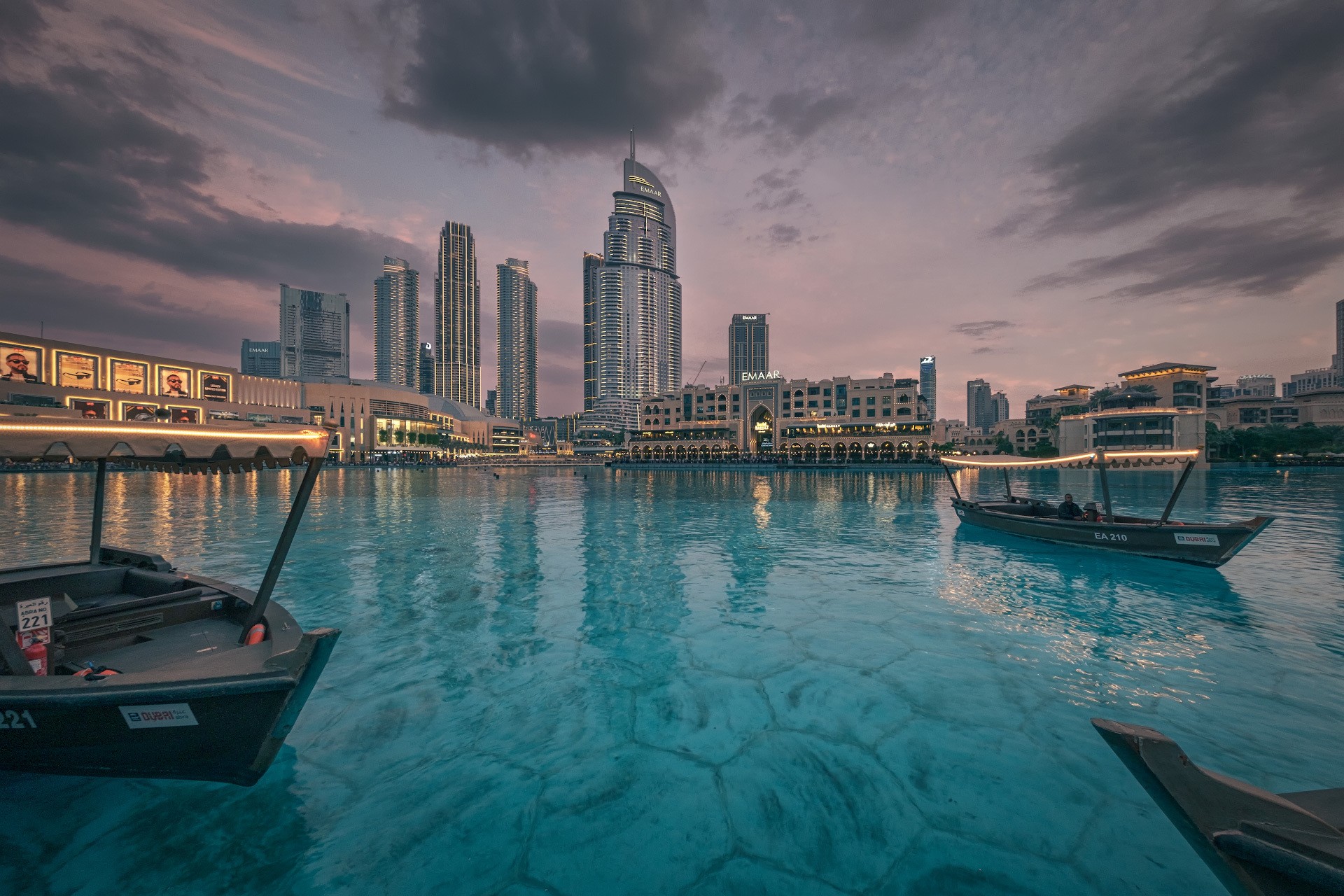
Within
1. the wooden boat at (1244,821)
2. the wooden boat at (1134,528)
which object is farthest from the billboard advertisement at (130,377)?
the wooden boat at (1244,821)

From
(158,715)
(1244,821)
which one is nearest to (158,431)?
(158,715)

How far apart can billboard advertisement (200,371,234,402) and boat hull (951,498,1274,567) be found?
143 m

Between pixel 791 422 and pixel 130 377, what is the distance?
132 m

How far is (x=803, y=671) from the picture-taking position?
8414 millimetres

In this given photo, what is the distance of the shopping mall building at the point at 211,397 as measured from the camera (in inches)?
3278

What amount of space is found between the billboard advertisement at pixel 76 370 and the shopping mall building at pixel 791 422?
4109 inches

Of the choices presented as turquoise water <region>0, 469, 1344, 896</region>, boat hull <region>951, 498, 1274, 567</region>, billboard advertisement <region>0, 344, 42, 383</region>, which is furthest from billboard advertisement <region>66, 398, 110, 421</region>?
boat hull <region>951, 498, 1274, 567</region>

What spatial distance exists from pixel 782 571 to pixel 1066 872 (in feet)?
34.9

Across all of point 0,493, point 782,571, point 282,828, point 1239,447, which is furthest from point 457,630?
point 1239,447

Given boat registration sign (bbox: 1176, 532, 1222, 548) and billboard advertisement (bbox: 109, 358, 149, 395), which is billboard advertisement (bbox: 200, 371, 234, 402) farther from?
boat registration sign (bbox: 1176, 532, 1222, 548)

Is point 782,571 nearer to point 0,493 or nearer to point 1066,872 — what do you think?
point 1066,872

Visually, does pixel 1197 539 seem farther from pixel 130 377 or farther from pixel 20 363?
pixel 130 377

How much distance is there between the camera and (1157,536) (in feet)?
51.4

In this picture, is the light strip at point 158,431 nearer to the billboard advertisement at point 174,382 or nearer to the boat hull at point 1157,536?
the boat hull at point 1157,536
